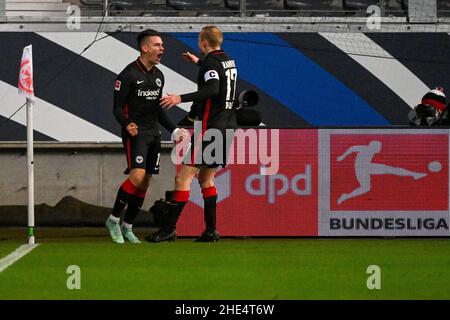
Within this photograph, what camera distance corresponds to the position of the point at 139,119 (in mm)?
11680

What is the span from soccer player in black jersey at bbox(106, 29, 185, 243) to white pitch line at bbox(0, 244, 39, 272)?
0.87m

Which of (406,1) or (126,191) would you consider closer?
(126,191)

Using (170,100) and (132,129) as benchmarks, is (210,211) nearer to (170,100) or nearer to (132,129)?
(132,129)

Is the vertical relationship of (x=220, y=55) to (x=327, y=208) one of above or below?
above

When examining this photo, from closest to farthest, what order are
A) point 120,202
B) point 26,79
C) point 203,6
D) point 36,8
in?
point 26,79 < point 120,202 < point 36,8 < point 203,6

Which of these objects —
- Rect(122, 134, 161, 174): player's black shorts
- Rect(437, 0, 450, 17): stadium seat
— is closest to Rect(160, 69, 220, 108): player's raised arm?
Rect(122, 134, 161, 174): player's black shorts

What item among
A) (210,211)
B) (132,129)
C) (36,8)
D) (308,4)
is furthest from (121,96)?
(308,4)

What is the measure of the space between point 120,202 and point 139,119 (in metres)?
0.74

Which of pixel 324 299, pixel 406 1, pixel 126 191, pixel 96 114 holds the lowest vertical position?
pixel 324 299

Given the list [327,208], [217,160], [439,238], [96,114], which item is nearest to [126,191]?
[217,160]

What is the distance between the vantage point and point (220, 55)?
11.7m

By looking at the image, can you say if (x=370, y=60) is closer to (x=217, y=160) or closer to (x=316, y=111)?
(x=316, y=111)

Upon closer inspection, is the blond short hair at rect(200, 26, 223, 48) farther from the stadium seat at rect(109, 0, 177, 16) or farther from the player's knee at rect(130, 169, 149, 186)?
the stadium seat at rect(109, 0, 177, 16)

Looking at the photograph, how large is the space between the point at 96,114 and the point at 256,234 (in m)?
3.74
